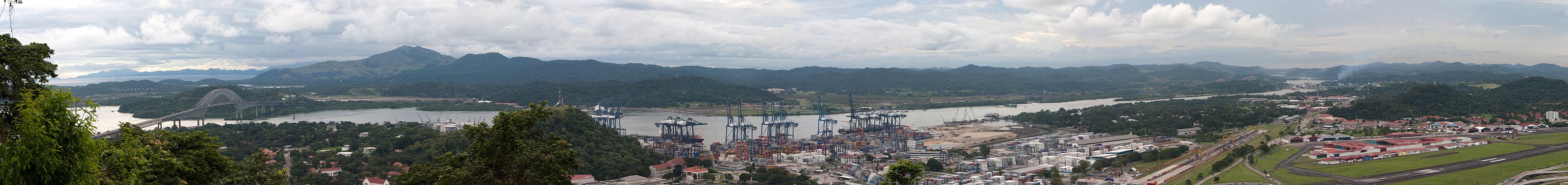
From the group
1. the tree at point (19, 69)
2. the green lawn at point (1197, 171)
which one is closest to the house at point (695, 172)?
the green lawn at point (1197, 171)

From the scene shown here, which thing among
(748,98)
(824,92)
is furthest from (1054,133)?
(824,92)

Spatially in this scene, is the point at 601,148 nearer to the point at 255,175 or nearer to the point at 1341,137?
the point at 255,175

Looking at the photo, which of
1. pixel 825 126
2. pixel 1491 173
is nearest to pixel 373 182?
pixel 1491 173

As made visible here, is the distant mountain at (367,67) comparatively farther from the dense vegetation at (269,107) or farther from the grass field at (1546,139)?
the grass field at (1546,139)

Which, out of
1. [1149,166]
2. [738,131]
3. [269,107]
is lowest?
[1149,166]

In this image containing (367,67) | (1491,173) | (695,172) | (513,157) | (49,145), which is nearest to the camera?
(49,145)

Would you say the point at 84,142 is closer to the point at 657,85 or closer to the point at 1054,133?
the point at 1054,133
